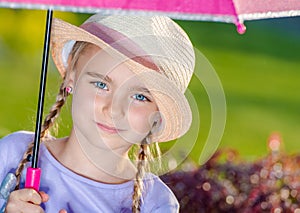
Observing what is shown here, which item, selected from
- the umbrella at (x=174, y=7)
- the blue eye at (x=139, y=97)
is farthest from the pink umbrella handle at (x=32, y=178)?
the umbrella at (x=174, y=7)

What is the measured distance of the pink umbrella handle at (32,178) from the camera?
10.9ft

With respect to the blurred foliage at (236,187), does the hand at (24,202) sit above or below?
below

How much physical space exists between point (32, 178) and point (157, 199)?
54cm

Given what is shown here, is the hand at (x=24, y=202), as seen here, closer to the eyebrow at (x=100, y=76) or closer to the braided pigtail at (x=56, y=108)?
the braided pigtail at (x=56, y=108)

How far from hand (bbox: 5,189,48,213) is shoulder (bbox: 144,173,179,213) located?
502 millimetres

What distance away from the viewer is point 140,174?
12.0ft

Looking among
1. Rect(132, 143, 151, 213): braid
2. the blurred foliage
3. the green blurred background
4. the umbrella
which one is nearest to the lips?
Rect(132, 143, 151, 213): braid

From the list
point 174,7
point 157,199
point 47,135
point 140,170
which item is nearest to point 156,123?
point 140,170

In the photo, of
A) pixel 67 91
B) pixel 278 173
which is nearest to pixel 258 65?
pixel 278 173

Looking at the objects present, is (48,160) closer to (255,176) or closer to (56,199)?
(56,199)

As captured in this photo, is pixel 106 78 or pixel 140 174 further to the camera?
pixel 140 174

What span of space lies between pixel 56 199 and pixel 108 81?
470 mm

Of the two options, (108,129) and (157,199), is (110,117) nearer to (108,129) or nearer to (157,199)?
(108,129)

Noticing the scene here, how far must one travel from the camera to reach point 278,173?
5.06 metres
